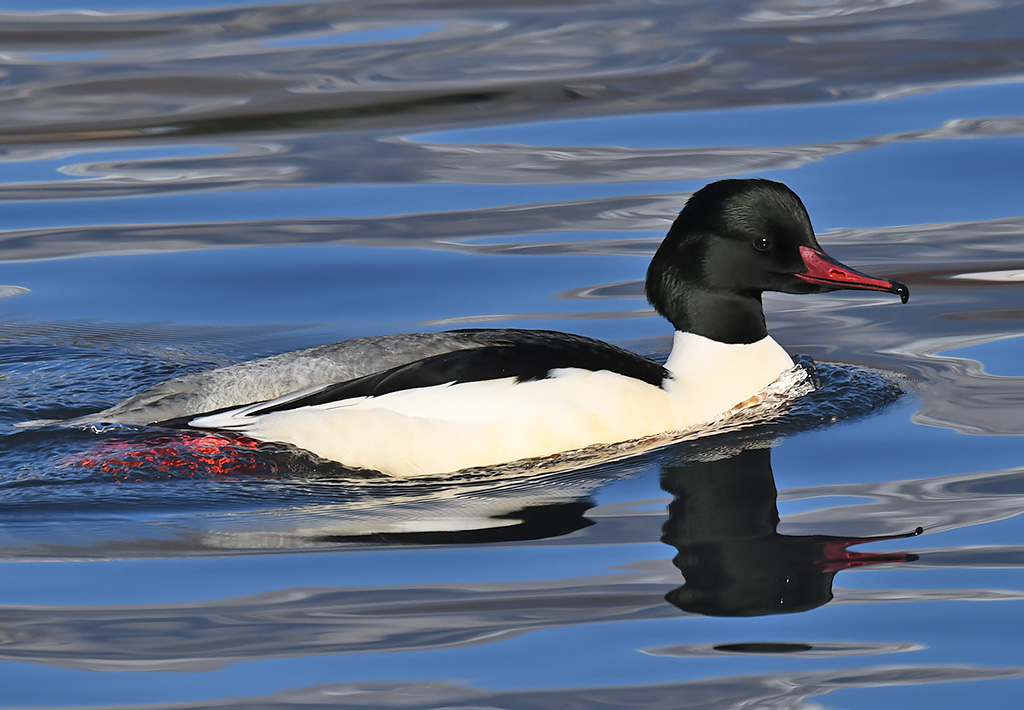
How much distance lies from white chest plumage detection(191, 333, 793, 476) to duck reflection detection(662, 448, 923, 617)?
394 mm

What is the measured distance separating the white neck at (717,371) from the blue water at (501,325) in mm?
211

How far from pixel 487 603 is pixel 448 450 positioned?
1.48 metres

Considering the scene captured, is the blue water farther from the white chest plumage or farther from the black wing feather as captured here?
the black wing feather

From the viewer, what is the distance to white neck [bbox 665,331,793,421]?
7121mm

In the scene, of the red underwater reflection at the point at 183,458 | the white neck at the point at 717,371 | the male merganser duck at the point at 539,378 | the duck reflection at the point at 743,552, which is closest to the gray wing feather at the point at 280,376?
the male merganser duck at the point at 539,378

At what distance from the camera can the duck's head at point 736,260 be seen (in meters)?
7.19

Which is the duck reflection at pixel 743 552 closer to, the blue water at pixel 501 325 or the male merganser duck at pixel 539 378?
the blue water at pixel 501 325

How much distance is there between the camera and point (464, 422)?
659cm

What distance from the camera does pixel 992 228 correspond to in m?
10.0

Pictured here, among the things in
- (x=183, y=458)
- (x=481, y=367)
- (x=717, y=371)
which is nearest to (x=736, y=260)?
(x=717, y=371)

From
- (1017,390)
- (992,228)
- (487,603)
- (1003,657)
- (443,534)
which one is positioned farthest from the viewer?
(992,228)

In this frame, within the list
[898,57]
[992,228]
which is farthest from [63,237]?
[898,57]

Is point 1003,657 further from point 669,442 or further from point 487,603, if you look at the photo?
point 669,442

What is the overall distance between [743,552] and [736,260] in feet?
6.61
